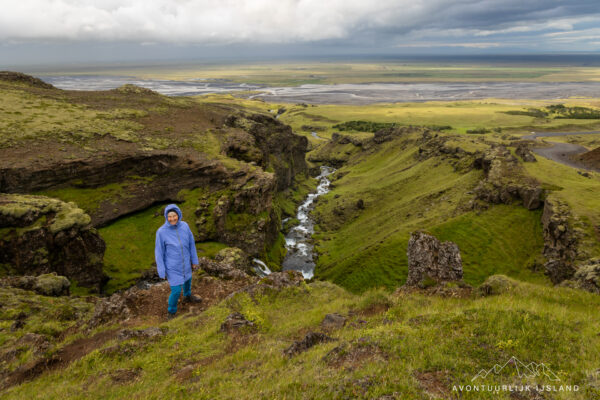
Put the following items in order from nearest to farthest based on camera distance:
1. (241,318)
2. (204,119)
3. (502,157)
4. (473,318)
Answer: (473,318) < (241,318) < (502,157) < (204,119)

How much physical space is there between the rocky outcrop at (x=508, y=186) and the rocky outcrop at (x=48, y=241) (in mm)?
64797

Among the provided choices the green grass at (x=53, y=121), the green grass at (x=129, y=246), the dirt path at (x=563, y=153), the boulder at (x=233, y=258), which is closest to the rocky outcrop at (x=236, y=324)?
the boulder at (x=233, y=258)

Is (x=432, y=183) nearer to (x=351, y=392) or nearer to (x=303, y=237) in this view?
(x=303, y=237)

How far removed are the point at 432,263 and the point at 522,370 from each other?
1368 centimetres

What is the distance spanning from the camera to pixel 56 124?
64688mm

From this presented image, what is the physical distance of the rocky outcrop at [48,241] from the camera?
33469 millimetres

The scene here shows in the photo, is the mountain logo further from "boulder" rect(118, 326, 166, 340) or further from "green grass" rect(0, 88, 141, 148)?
"green grass" rect(0, 88, 141, 148)

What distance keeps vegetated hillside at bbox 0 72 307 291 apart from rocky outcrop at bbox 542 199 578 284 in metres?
45.1

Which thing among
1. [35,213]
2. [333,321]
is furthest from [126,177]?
[333,321]

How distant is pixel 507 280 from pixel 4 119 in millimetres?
85078

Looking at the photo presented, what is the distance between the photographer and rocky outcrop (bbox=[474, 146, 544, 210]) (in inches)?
2067

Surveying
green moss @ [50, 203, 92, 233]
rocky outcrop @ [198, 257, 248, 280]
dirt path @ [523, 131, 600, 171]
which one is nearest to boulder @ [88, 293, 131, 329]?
rocky outcrop @ [198, 257, 248, 280]

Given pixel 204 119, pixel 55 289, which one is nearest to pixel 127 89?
pixel 204 119

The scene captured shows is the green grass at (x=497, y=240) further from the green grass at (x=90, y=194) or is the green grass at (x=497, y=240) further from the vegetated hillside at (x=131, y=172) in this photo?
the green grass at (x=90, y=194)
